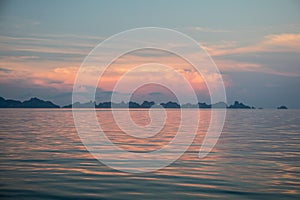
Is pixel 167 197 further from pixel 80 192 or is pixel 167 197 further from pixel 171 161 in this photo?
pixel 171 161

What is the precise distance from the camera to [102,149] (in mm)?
29109

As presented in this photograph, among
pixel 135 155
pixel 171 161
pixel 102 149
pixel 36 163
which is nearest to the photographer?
pixel 36 163

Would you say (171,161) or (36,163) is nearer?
(36,163)

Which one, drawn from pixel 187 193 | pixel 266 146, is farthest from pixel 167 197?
pixel 266 146

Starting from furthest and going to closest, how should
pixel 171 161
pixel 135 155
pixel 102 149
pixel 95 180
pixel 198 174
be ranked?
pixel 102 149
pixel 135 155
pixel 171 161
pixel 198 174
pixel 95 180

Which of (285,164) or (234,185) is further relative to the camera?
(285,164)

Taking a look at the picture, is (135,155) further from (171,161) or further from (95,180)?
(95,180)

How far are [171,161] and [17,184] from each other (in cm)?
1029

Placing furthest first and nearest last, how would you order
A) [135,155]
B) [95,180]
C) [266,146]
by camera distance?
[266,146] < [135,155] < [95,180]

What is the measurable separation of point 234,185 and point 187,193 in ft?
8.76

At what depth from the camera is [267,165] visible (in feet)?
71.8

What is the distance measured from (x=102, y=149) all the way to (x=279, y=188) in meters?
16.1

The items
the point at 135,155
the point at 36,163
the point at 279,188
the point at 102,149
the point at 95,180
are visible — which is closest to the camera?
the point at 279,188

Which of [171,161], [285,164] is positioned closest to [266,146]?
[285,164]
